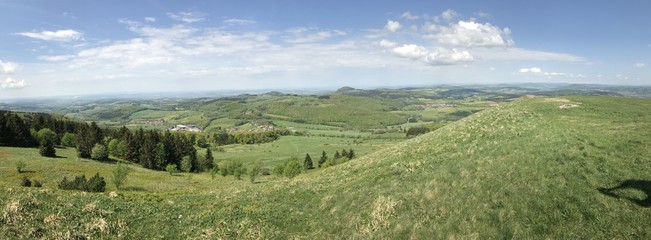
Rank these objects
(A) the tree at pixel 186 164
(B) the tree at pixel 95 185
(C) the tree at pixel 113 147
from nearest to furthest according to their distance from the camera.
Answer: (B) the tree at pixel 95 185 < (C) the tree at pixel 113 147 < (A) the tree at pixel 186 164

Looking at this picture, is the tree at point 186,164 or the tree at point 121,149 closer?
the tree at point 121,149

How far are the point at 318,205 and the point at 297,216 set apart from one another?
2.05 meters

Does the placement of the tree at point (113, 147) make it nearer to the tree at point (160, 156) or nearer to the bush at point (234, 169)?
the tree at point (160, 156)

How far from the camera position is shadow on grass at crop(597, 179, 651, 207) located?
15.4 meters

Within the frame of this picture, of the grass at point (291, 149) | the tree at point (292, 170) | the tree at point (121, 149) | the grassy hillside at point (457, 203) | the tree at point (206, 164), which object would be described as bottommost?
the grass at point (291, 149)

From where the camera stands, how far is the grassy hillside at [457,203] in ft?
52.2

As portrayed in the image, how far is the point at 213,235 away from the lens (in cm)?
2061

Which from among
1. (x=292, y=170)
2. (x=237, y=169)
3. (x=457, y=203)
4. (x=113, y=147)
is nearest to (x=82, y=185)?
(x=237, y=169)

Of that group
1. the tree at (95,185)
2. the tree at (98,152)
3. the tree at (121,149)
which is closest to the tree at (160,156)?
the tree at (121,149)

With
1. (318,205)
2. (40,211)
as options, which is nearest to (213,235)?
(318,205)

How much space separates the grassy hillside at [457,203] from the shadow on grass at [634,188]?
0.04 meters

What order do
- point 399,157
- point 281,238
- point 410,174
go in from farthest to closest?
point 399,157, point 410,174, point 281,238

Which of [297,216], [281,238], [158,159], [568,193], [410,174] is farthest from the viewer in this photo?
[158,159]

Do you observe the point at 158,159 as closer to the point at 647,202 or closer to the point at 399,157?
the point at 399,157
